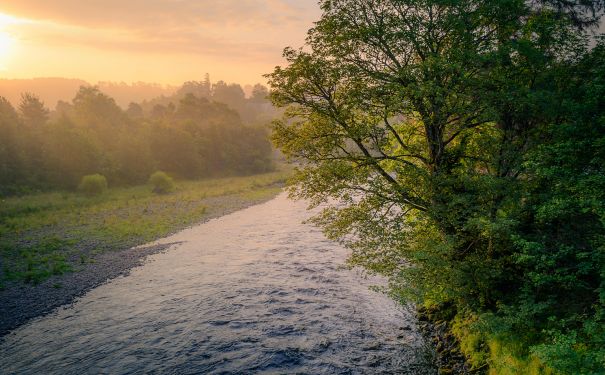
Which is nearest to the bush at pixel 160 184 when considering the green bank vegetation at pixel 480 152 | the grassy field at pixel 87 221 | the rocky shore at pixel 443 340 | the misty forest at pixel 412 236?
the grassy field at pixel 87 221

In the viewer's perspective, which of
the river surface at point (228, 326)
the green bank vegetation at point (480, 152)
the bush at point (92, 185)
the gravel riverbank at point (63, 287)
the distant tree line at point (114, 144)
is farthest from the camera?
the distant tree line at point (114, 144)

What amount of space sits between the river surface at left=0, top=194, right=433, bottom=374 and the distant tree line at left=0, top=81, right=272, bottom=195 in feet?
166

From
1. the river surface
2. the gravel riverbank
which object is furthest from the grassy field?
the river surface

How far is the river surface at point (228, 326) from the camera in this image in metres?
15.5

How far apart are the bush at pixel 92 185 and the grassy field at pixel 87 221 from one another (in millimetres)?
1470

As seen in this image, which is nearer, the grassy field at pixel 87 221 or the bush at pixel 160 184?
the grassy field at pixel 87 221

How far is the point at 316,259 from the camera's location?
29.0m

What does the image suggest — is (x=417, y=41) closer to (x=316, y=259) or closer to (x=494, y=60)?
(x=494, y=60)

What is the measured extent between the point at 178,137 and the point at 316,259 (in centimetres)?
6955

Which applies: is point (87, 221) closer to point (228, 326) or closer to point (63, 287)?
point (63, 287)

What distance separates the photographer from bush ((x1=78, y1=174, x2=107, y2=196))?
199 feet

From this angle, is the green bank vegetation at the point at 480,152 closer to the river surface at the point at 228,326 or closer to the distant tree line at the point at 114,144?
the river surface at the point at 228,326

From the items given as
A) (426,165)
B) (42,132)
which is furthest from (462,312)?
(42,132)

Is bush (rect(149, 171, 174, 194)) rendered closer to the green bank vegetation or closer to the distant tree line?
the distant tree line
